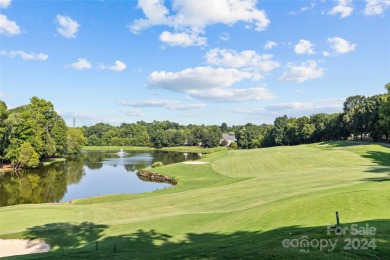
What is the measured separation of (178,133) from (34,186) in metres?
131

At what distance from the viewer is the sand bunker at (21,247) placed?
15.1m

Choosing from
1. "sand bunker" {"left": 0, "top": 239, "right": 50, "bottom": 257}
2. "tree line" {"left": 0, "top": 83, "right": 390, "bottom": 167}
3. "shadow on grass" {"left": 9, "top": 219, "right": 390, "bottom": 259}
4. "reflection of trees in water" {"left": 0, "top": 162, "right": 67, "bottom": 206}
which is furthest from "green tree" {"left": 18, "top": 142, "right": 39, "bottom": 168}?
"shadow on grass" {"left": 9, "top": 219, "right": 390, "bottom": 259}

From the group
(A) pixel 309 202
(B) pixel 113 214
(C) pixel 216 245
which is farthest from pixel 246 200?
(C) pixel 216 245

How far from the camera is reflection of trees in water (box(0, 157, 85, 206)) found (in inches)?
1463

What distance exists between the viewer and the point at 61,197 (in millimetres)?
38938

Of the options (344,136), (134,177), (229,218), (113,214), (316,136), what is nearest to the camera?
(229,218)

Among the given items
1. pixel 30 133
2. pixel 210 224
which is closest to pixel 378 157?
pixel 210 224

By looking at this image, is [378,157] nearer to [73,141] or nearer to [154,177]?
[154,177]

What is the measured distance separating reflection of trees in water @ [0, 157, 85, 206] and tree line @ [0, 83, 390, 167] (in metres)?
9.26

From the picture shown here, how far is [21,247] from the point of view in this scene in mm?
15664

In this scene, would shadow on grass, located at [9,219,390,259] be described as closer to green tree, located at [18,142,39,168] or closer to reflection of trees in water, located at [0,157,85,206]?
reflection of trees in water, located at [0,157,85,206]

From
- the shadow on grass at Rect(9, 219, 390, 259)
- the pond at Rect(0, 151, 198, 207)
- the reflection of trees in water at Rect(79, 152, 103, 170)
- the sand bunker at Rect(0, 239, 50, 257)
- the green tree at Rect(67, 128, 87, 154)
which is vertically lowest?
the pond at Rect(0, 151, 198, 207)

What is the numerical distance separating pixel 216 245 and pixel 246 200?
1308 centimetres

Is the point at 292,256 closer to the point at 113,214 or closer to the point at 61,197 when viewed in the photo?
the point at 113,214
